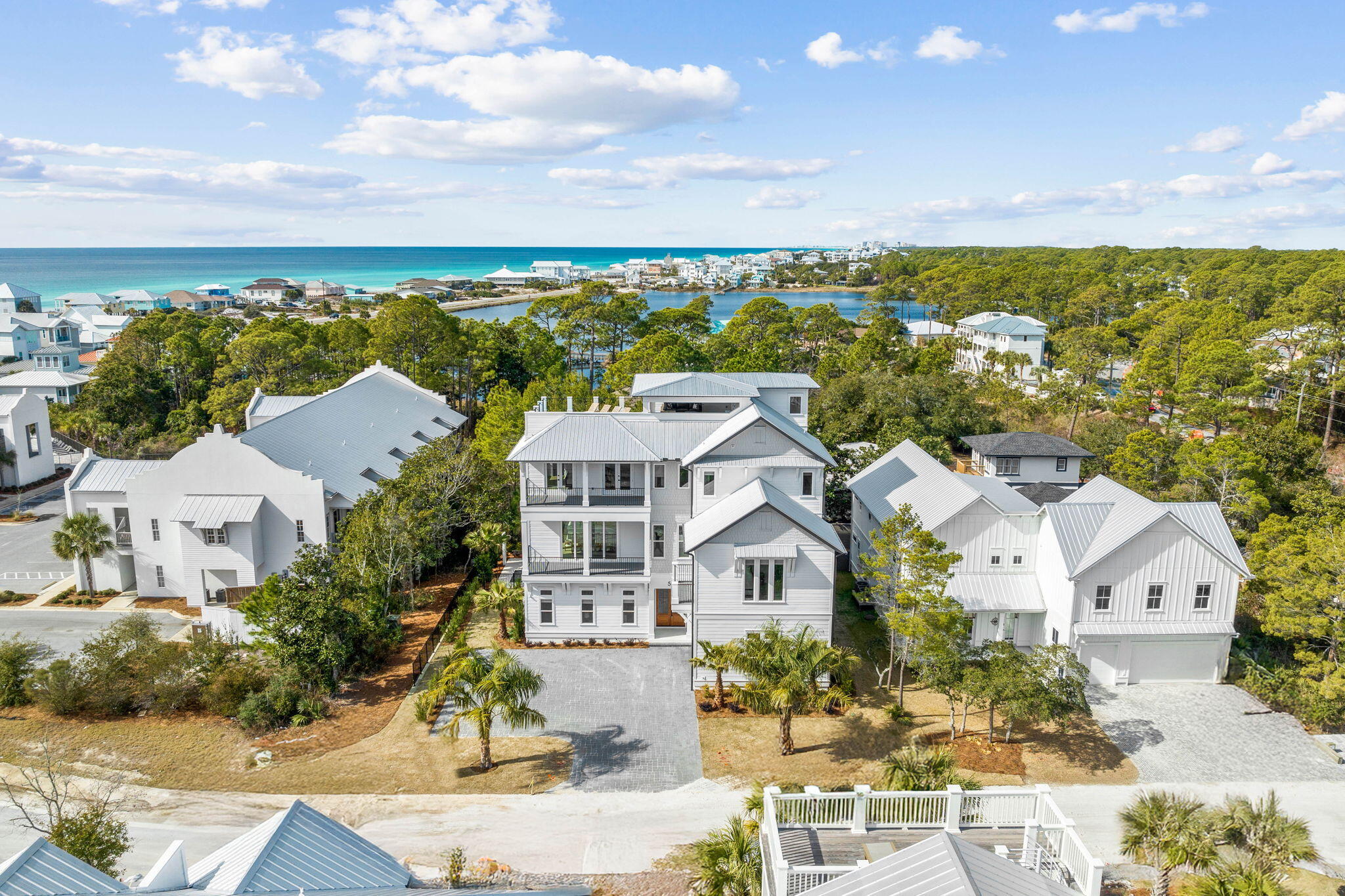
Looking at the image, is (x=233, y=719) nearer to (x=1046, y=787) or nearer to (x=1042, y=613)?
(x=1046, y=787)

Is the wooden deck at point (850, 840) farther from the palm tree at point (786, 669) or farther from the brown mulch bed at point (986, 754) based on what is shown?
the brown mulch bed at point (986, 754)

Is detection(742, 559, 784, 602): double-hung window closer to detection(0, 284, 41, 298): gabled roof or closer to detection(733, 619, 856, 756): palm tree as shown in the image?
detection(733, 619, 856, 756): palm tree

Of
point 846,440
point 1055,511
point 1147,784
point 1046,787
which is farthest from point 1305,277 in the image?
point 1046,787

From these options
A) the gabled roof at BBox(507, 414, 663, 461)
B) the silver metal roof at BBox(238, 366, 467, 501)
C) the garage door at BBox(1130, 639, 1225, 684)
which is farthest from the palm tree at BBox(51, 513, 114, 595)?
the garage door at BBox(1130, 639, 1225, 684)

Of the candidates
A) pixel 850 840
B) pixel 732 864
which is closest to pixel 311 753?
pixel 732 864

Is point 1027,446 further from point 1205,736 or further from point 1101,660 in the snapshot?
point 1205,736

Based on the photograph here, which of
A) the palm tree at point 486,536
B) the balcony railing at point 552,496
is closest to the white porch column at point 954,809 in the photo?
the balcony railing at point 552,496

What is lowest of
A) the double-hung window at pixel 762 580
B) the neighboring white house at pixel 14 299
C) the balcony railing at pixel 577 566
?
the balcony railing at pixel 577 566
